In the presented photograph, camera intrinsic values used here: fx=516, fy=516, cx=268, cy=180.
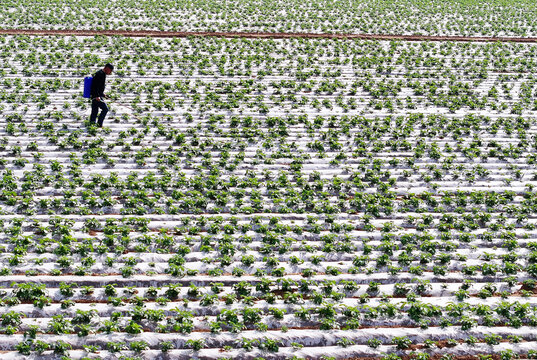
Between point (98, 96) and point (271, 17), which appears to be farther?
point (271, 17)

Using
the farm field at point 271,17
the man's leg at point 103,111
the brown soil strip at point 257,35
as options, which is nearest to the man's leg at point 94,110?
the man's leg at point 103,111

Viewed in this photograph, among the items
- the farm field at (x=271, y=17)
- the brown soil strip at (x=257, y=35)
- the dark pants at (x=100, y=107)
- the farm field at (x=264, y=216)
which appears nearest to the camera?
the farm field at (x=264, y=216)

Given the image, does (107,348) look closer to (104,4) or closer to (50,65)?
(50,65)

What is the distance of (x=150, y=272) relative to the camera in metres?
7.15

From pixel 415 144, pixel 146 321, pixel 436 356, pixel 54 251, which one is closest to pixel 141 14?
pixel 415 144

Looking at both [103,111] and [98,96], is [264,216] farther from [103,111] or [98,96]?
[98,96]

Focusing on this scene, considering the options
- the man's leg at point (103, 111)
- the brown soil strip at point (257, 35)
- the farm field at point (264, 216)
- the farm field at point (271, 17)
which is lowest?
the farm field at point (264, 216)

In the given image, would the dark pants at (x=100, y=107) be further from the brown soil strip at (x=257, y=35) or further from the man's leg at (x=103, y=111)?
the brown soil strip at (x=257, y=35)

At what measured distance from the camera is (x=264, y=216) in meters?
8.58

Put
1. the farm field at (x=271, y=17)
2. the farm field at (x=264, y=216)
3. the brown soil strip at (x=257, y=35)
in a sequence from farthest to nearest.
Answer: the farm field at (x=271, y=17) → the brown soil strip at (x=257, y=35) → the farm field at (x=264, y=216)

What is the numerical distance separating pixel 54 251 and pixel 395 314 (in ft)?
15.8

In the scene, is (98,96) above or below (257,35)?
below

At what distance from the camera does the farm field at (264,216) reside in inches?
250

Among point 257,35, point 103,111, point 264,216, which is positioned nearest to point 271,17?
point 257,35
